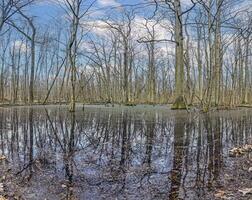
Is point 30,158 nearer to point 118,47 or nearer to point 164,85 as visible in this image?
point 118,47

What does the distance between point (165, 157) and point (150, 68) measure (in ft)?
116

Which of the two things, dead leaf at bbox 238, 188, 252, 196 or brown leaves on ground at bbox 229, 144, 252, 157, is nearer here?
dead leaf at bbox 238, 188, 252, 196

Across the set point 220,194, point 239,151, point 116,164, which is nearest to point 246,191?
point 220,194

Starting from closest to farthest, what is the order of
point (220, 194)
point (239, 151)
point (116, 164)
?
A: 1. point (220, 194)
2. point (116, 164)
3. point (239, 151)

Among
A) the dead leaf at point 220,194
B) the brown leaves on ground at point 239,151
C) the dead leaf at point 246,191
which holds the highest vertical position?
the brown leaves on ground at point 239,151

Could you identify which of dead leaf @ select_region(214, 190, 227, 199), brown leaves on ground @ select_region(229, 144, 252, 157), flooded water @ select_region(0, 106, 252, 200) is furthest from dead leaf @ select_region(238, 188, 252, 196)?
brown leaves on ground @ select_region(229, 144, 252, 157)

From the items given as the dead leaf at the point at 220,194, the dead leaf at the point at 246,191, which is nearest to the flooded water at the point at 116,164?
the dead leaf at the point at 220,194

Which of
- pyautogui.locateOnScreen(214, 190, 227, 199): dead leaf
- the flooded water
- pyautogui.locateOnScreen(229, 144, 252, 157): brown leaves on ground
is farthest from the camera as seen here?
pyautogui.locateOnScreen(229, 144, 252, 157): brown leaves on ground

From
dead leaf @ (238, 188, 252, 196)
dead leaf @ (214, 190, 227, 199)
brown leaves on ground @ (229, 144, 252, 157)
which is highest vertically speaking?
brown leaves on ground @ (229, 144, 252, 157)

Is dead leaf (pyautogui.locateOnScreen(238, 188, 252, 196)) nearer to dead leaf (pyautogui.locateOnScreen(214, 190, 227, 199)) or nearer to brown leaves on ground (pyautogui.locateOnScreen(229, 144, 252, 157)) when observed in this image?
dead leaf (pyautogui.locateOnScreen(214, 190, 227, 199))

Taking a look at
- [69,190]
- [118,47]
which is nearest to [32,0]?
[69,190]

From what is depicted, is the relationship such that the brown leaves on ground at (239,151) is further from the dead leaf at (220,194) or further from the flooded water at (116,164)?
the dead leaf at (220,194)

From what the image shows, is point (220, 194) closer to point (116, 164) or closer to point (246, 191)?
point (246, 191)

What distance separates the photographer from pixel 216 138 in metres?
7.40
